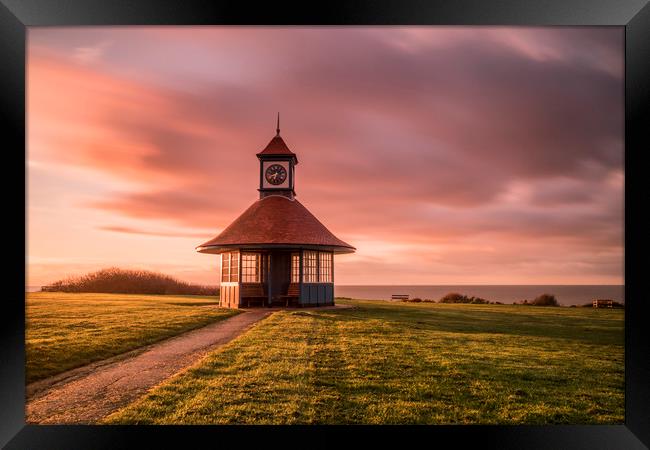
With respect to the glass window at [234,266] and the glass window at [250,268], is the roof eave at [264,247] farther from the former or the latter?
the glass window at [250,268]

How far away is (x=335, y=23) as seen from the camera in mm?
5906

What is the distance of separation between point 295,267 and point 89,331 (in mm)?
11336

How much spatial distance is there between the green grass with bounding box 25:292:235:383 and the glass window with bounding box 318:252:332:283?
17.4 feet

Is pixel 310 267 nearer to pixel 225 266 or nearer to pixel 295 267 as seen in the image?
pixel 295 267

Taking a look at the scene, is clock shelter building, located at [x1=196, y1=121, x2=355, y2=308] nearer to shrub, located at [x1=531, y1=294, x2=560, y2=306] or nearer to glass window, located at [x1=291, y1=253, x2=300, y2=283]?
glass window, located at [x1=291, y1=253, x2=300, y2=283]

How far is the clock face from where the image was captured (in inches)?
1047

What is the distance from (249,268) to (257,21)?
19.3 meters

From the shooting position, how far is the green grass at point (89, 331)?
1087 cm

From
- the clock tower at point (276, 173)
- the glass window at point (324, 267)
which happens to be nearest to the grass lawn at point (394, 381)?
the glass window at point (324, 267)

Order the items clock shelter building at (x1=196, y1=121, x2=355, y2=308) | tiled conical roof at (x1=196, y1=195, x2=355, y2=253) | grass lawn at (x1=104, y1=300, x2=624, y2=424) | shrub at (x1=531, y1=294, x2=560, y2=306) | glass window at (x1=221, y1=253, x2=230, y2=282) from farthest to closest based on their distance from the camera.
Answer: shrub at (x1=531, y1=294, x2=560, y2=306)
glass window at (x1=221, y1=253, x2=230, y2=282)
clock shelter building at (x1=196, y1=121, x2=355, y2=308)
tiled conical roof at (x1=196, y1=195, x2=355, y2=253)
grass lawn at (x1=104, y1=300, x2=624, y2=424)

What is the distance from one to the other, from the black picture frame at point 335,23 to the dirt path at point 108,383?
1490mm

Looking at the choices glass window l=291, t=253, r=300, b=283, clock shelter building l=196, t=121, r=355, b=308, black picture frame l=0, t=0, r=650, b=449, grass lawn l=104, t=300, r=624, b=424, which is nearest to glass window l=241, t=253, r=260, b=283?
clock shelter building l=196, t=121, r=355, b=308

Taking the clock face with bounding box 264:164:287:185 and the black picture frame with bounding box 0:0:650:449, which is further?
the clock face with bounding box 264:164:287:185

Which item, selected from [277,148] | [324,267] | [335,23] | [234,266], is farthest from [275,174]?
[335,23]
